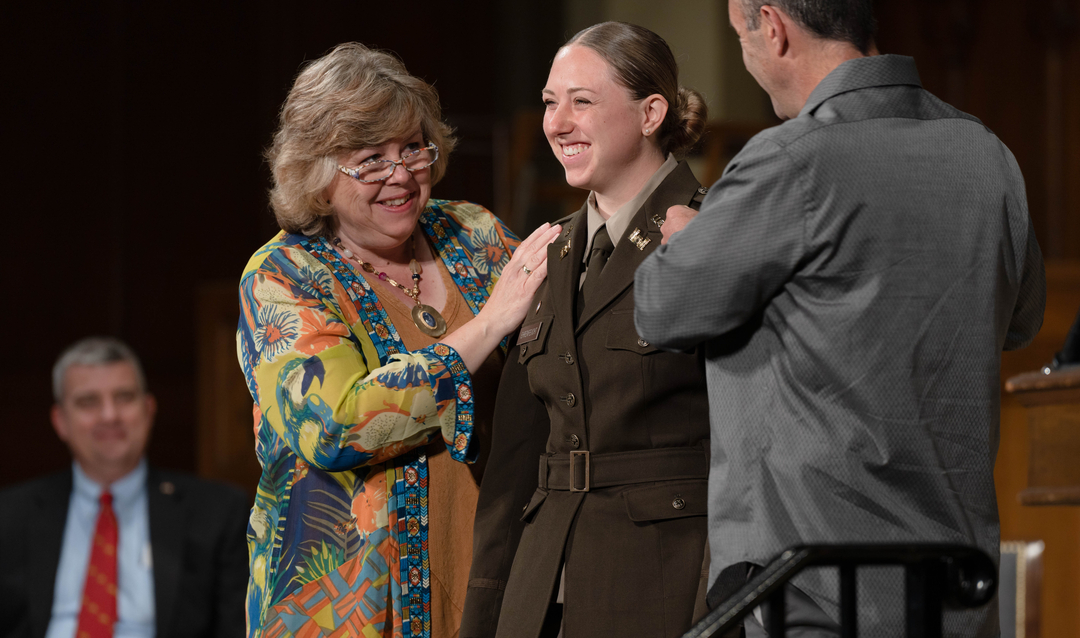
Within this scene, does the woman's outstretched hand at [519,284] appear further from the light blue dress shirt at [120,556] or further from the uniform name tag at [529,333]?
the light blue dress shirt at [120,556]

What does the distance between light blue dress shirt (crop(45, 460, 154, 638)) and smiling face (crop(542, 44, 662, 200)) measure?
2.60 meters

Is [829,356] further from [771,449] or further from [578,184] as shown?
[578,184]

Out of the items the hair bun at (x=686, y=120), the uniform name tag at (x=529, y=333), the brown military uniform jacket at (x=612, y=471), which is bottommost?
the brown military uniform jacket at (x=612, y=471)

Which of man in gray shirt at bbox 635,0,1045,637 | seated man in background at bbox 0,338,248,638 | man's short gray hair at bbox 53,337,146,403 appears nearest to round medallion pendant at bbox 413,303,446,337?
man in gray shirt at bbox 635,0,1045,637

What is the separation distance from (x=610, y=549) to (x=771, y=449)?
0.34 m

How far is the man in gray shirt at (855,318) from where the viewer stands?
1.37m

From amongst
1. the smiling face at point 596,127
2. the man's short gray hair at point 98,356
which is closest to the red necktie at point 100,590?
the man's short gray hair at point 98,356

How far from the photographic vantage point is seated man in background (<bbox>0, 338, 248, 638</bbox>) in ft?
12.3

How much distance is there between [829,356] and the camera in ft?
4.52

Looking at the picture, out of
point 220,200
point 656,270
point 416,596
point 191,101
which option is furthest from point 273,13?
point 656,270

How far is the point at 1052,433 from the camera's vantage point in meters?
2.11

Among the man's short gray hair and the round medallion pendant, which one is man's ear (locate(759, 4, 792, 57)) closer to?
the round medallion pendant

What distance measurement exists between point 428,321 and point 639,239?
547 millimetres

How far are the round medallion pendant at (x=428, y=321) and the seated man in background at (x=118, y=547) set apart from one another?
6.52 feet
